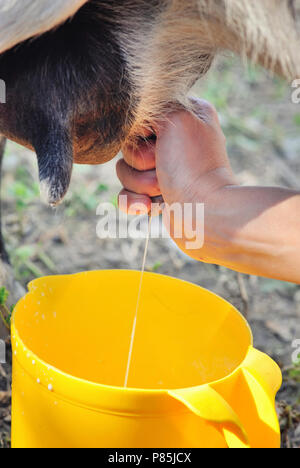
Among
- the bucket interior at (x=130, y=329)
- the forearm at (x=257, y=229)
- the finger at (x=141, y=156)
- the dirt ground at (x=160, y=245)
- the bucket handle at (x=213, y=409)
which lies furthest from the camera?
the dirt ground at (x=160, y=245)

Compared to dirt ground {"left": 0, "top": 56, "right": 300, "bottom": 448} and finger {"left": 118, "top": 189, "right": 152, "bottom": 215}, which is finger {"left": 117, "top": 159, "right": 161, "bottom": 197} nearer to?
finger {"left": 118, "top": 189, "right": 152, "bottom": 215}

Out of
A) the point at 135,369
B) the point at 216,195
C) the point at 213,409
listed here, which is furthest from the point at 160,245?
the point at 213,409

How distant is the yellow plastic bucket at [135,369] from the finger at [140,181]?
5.9 inches

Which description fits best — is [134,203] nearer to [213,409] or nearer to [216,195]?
[216,195]

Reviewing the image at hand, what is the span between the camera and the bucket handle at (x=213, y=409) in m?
0.78

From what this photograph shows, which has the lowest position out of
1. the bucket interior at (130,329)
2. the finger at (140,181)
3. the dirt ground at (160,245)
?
the dirt ground at (160,245)

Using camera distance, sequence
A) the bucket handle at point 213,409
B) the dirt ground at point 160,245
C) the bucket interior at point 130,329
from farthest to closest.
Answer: the dirt ground at point 160,245, the bucket interior at point 130,329, the bucket handle at point 213,409

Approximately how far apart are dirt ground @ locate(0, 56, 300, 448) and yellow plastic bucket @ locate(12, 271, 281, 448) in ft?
0.69

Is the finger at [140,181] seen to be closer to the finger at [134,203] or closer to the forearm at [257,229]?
the finger at [134,203]

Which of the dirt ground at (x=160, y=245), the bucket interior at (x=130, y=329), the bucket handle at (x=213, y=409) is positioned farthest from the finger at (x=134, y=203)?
the bucket handle at (x=213, y=409)

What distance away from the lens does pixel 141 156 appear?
3.77ft

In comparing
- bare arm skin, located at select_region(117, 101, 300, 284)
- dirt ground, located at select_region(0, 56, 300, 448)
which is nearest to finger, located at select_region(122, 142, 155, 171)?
bare arm skin, located at select_region(117, 101, 300, 284)

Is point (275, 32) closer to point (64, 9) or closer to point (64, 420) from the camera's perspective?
point (64, 9)

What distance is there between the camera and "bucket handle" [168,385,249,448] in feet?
2.57
